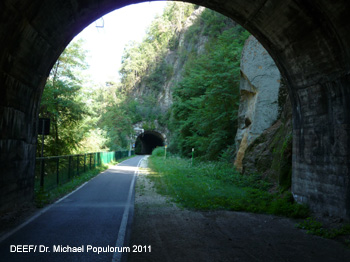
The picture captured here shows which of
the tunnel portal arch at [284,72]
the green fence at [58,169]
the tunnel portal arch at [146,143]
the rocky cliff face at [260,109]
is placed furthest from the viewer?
the tunnel portal arch at [146,143]

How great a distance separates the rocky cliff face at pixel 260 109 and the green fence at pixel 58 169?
844cm

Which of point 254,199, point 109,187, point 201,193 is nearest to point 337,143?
point 254,199

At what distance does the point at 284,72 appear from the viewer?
328 inches

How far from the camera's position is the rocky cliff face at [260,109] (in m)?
12.1

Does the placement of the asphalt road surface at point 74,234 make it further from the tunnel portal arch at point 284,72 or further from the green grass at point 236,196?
the green grass at point 236,196

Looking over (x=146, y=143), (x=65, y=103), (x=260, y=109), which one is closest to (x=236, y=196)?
(x=260, y=109)

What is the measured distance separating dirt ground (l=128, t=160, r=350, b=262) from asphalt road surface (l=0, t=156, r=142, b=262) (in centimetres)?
36

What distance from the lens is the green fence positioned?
9812 mm

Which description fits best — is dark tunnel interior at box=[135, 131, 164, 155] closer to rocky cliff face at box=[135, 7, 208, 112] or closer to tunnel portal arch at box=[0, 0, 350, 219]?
rocky cliff face at box=[135, 7, 208, 112]

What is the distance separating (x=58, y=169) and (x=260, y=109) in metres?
9.86

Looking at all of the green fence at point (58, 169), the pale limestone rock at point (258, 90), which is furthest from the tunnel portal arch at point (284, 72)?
the pale limestone rock at point (258, 90)

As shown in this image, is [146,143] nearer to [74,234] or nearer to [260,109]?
[260,109]

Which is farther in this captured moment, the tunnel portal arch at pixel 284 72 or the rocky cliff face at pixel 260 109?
the rocky cliff face at pixel 260 109

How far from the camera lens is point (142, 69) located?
62500 millimetres
